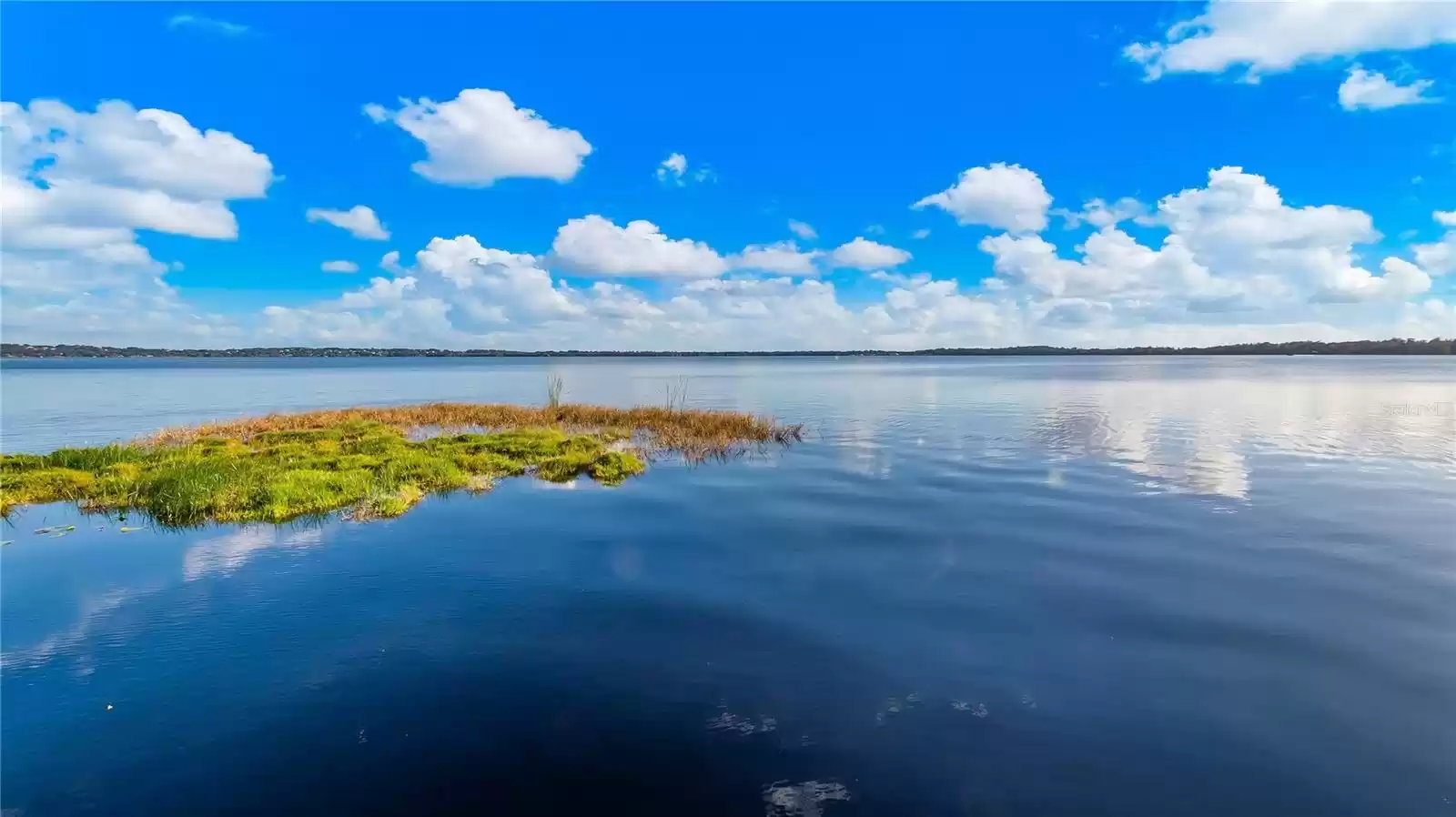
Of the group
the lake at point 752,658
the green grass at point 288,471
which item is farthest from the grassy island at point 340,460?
the lake at point 752,658

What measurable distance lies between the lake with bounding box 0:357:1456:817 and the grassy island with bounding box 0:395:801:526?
6.44ft

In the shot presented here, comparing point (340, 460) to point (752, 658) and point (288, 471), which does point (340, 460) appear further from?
point (752, 658)

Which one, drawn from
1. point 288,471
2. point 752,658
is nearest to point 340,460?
point 288,471

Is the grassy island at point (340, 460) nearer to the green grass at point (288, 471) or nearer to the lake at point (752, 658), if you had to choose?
the green grass at point (288, 471)

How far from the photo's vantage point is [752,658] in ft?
47.7

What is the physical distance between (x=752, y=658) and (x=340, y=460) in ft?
83.9

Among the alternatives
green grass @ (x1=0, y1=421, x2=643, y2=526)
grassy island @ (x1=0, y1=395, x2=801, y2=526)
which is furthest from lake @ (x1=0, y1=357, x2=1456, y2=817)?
grassy island @ (x1=0, y1=395, x2=801, y2=526)

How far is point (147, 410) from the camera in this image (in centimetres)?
7419

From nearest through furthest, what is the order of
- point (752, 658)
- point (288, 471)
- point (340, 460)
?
point (752, 658) < point (288, 471) < point (340, 460)

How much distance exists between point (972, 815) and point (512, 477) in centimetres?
2738

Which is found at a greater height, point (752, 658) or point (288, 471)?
point (288, 471)

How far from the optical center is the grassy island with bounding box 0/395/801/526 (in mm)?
26078

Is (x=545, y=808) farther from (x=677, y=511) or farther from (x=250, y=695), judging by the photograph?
(x=677, y=511)

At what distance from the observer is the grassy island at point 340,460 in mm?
26078
